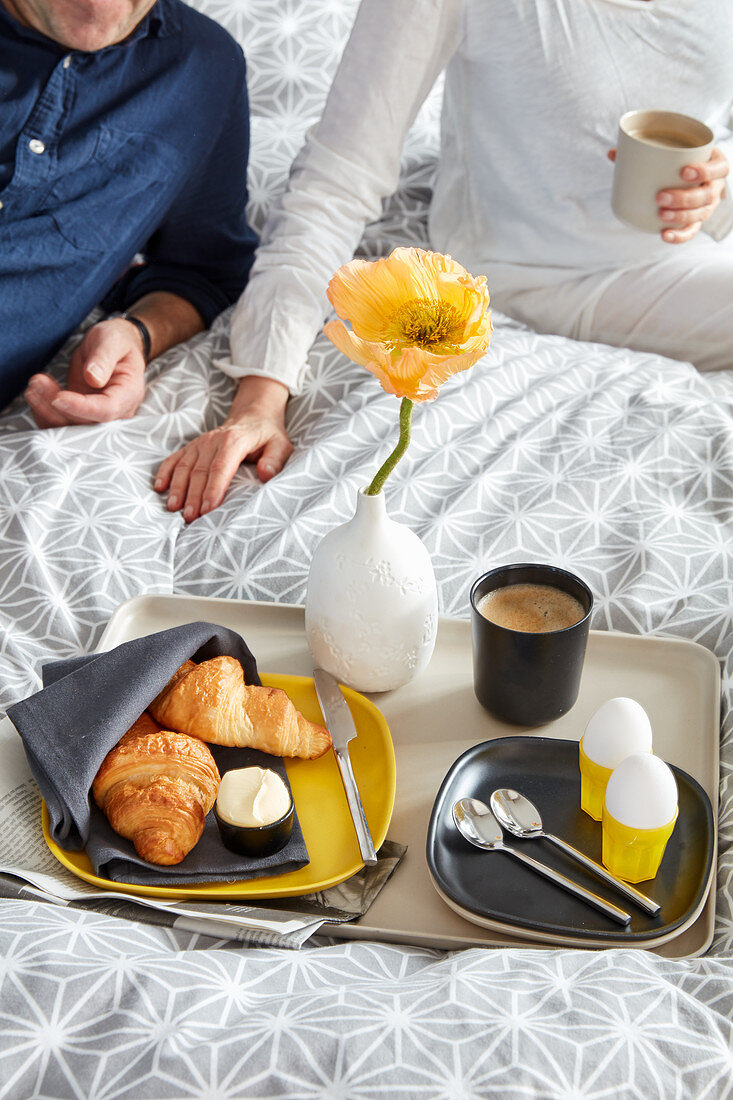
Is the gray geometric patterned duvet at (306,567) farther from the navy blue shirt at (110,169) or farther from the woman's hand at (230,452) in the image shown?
the navy blue shirt at (110,169)

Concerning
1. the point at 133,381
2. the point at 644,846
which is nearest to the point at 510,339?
the point at 133,381

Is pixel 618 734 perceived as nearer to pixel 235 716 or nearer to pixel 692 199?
pixel 235 716

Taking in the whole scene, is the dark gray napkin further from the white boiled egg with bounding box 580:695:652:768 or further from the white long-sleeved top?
the white long-sleeved top

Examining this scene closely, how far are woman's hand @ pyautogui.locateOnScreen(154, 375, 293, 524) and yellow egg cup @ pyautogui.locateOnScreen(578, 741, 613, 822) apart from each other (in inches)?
23.2

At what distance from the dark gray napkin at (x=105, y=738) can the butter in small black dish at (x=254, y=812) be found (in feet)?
0.04

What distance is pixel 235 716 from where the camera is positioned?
0.77 metres

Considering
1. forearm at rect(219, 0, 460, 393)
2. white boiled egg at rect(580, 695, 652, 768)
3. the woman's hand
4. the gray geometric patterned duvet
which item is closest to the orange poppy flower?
white boiled egg at rect(580, 695, 652, 768)

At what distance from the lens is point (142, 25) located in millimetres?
1438

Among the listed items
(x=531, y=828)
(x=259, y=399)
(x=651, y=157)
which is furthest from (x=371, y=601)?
(x=651, y=157)

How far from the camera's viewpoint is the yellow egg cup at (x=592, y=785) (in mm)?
704

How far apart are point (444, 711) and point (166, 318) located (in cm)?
90

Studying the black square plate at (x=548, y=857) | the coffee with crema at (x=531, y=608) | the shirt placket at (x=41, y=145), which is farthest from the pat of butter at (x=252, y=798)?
the shirt placket at (x=41, y=145)

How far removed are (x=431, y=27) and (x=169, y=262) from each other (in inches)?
22.2

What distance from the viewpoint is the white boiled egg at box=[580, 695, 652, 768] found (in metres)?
0.69
